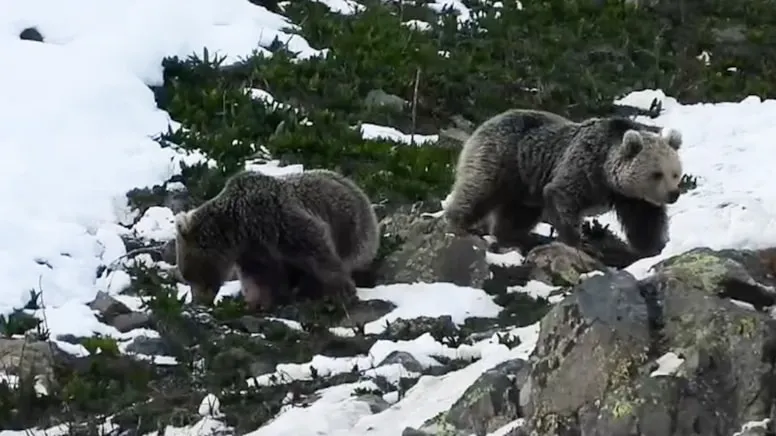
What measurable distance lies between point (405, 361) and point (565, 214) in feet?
10.3

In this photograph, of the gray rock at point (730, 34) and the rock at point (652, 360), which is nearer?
the rock at point (652, 360)

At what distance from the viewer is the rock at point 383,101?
52.4 feet

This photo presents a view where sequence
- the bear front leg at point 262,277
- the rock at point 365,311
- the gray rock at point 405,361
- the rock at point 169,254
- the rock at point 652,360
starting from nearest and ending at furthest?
the rock at point 652,360 < the gray rock at point 405,361 < the rock at point 365,311 < the bear front leg at point 262,277 < the rock at point 169,254

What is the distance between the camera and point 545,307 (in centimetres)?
1086

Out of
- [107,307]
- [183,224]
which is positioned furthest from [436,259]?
[107,307]

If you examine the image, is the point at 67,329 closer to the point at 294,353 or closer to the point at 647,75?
the point at 294,353

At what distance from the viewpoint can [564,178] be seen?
40.0 feet

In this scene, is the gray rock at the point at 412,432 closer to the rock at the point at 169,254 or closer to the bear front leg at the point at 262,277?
the bear front leg at the point at 262,277

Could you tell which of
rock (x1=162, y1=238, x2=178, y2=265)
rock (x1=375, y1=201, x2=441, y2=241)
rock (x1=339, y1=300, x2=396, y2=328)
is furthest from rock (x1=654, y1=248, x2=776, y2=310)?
rock (x1=162, y1=238, x2=178, y2=265)

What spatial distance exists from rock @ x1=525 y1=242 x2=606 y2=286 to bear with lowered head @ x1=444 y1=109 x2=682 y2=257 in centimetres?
37

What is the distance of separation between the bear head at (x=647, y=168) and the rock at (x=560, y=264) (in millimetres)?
691

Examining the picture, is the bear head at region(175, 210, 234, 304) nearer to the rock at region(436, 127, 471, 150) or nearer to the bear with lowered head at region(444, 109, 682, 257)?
the bear with lowered head at region(444, 109, 682, 257)

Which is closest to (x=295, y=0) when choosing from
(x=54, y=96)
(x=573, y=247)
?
(x=54, y=96)

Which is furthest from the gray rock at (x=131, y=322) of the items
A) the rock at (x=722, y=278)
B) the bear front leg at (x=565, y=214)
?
the rock at (x=722, y=278)
